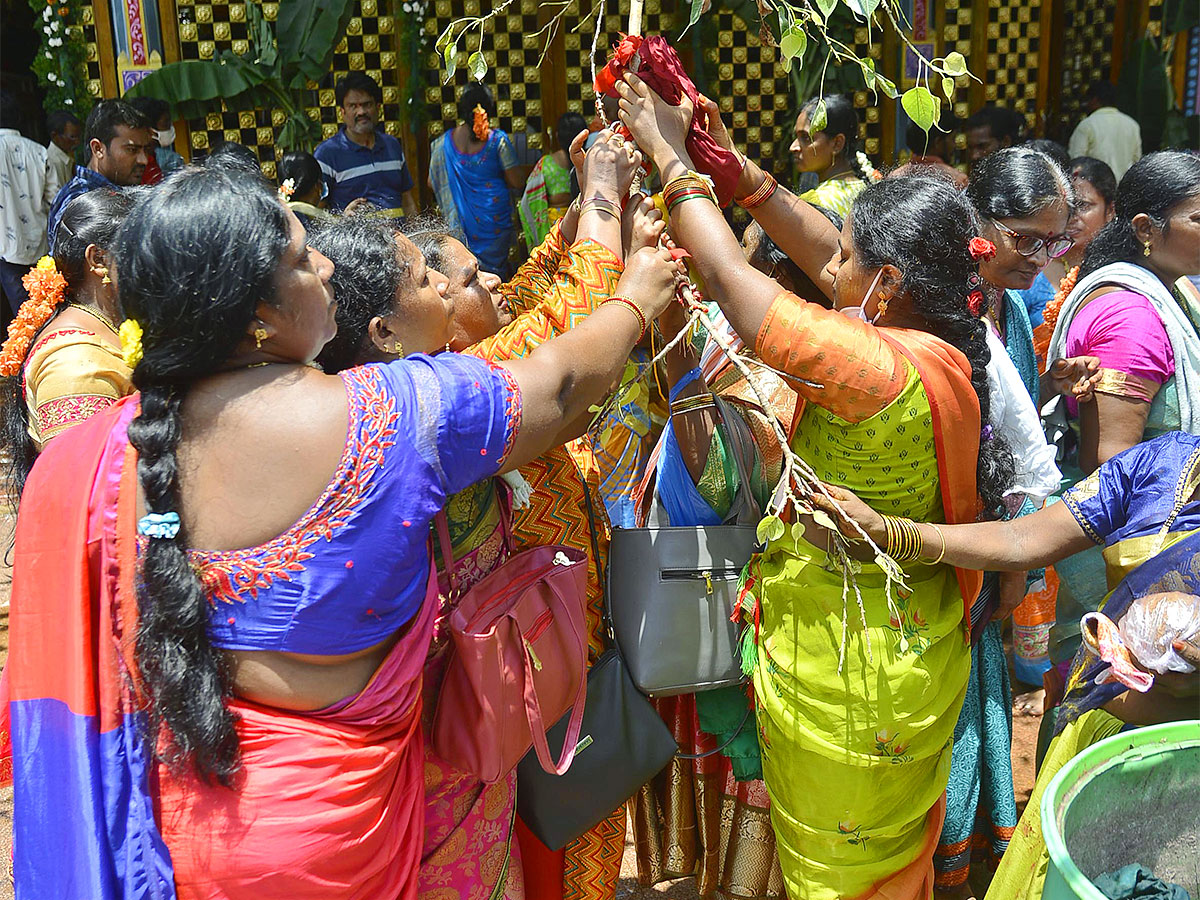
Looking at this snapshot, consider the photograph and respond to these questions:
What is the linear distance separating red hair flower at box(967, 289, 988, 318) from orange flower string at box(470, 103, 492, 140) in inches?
249

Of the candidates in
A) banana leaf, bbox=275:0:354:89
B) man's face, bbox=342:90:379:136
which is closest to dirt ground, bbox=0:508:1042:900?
man's face, bbox=342:90:379:136

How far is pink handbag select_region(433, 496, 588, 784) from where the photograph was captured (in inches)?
69.8

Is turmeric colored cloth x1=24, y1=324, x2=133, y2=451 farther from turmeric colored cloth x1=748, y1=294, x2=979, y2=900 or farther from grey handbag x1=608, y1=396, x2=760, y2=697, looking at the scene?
turmeric colored cloth x1=748, y1=294, x2=979, y2=900

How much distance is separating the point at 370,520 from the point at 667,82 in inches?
50.3

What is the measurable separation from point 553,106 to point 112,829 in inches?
315

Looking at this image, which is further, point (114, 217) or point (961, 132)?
point (961, 132)

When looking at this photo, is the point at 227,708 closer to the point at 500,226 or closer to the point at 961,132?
the point at 500,226

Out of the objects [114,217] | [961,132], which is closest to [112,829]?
[114,217]

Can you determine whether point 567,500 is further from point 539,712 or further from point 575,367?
point 575,367

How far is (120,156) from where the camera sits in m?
5.19

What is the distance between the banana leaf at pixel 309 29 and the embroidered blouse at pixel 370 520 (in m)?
7.47

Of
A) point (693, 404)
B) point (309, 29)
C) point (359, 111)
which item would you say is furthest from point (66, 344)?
point (309, 29)

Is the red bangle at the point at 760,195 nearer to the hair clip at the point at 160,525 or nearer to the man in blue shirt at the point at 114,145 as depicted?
the hair clip at the point at 160,525

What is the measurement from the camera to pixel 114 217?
2867mm
